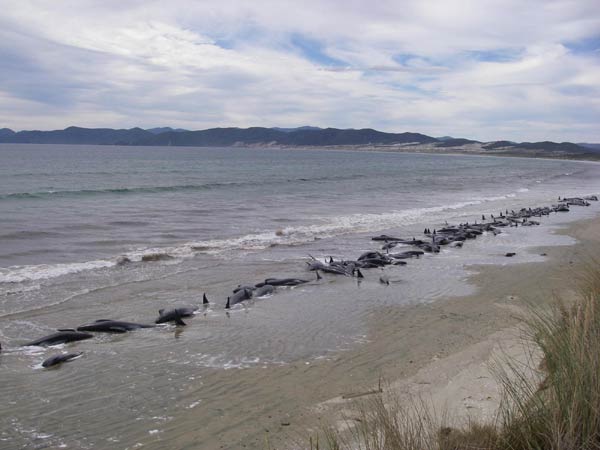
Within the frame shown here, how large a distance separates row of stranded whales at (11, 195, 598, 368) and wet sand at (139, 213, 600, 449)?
2.97 metres

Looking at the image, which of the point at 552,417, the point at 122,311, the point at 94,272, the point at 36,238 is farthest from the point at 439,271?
the point at 36,238

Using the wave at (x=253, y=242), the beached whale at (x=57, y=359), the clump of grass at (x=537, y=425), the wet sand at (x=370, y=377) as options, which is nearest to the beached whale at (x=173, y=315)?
the beached whale at (x=57, y=359)

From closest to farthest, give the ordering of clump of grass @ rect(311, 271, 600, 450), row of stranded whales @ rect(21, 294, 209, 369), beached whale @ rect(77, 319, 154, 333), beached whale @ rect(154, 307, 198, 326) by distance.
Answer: clump of grass @ rect(311, 271, 600, 450)
row of stranded whales @ rect(21, 294, 209, 369)
beached whale @ rect(77, 319, 154, 333)
beached whale @ rect(154, 307, 198, 326)

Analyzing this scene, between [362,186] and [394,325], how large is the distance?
41.8 meters

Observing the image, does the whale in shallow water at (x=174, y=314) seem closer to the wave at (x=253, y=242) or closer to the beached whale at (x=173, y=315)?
the beached whale at (x=173, y=315)

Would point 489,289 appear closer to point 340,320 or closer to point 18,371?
point 340,320

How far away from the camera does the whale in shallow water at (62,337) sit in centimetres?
906

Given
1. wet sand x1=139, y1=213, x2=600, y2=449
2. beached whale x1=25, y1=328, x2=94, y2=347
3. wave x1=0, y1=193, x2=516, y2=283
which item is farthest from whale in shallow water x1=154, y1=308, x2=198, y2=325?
wave x1=0, y1=193, x2=516, y2=283

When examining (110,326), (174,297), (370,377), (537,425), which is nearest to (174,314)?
(110,326)

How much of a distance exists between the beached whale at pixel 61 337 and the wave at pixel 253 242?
528 centimetres

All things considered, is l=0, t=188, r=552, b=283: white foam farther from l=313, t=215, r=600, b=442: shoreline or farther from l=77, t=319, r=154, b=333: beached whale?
l=313, t=215, r=600, b=442: shoreline

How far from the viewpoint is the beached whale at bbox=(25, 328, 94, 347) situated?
9.06 m

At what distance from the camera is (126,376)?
7723mm

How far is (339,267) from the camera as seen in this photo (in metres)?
15.1
